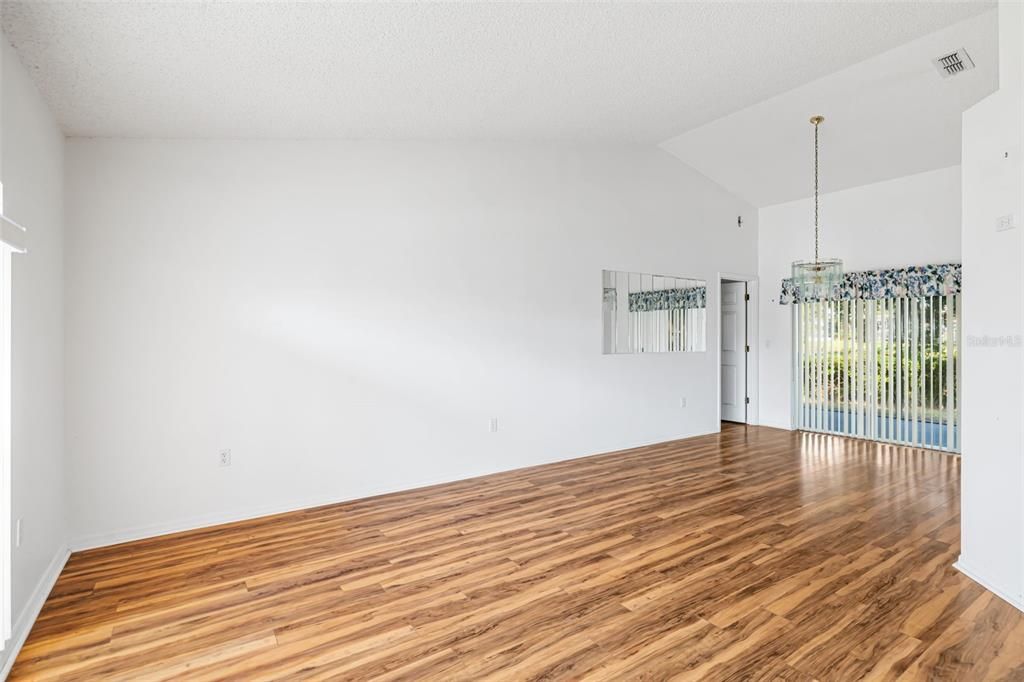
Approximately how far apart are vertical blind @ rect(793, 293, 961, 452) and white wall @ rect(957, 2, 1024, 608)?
3.37m

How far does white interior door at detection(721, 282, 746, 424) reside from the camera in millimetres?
7332

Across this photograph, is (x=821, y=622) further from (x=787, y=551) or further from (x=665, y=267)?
(x=665, y=267)

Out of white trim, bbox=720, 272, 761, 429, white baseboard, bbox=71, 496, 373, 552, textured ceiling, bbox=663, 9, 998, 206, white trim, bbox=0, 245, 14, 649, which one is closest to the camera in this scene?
white trim, bbox=0, 245, 14, 649

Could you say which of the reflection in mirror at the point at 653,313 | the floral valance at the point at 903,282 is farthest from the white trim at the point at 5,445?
the floral valance at the point at 903,282

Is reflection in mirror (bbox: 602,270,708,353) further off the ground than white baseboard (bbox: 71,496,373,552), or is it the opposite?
reflection in mirror (bbox: 602,270,708,353)

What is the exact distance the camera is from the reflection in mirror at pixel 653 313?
Answer: 5656mm

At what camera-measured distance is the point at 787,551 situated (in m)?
3.07

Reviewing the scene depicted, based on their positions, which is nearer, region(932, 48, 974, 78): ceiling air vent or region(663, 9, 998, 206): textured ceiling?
region(932, 48, 974, 78): ceiling air vent

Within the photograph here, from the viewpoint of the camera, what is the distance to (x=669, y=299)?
623 cm

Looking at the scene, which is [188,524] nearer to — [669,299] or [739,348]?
[669,299]

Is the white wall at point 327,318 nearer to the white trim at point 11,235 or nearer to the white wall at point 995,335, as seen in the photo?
the white trim at point 11,235

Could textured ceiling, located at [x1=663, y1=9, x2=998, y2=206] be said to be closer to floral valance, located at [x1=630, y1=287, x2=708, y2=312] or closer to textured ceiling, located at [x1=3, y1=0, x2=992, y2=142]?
textured ceiling, located at [x1=3, y1=0, x2=992, y2=142]

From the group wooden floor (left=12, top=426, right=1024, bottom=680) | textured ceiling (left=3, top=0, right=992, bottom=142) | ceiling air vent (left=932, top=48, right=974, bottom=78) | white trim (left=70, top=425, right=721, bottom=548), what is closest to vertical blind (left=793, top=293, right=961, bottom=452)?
wooden floor (left=12, top=426, right=1024, bottom=680)

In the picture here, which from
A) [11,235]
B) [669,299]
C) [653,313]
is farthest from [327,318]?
[669,299]
